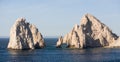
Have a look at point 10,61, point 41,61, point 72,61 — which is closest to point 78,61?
point 72,61

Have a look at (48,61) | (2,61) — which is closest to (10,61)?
(2,61)

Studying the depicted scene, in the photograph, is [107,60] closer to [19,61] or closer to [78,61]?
[78,61]

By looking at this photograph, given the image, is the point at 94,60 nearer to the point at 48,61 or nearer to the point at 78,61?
the point at 78,61

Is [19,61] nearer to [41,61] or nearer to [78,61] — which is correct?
[41,61]

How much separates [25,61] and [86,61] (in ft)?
66.9

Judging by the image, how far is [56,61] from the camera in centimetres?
14175

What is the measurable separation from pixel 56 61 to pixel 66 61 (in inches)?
137

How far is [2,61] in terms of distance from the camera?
14512 centimetres

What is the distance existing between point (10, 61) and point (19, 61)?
3902mm

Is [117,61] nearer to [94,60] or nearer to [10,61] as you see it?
[94,60]

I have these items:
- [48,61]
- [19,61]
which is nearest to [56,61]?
[48,61]

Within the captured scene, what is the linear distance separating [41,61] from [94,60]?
18.0m

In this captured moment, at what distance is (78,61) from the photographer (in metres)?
141

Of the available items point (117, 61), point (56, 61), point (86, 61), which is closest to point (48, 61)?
point (56, 61)
